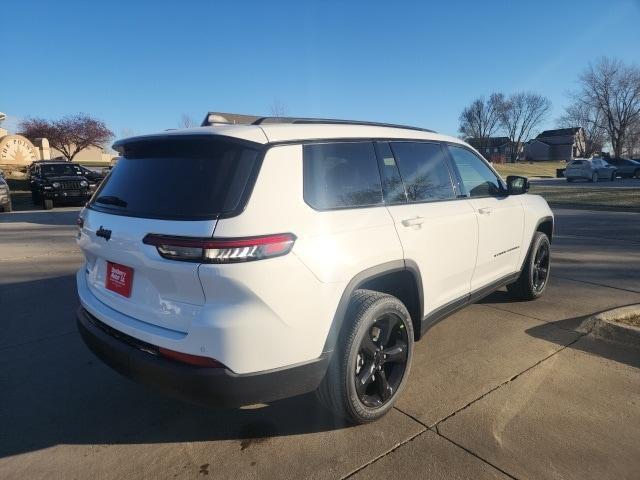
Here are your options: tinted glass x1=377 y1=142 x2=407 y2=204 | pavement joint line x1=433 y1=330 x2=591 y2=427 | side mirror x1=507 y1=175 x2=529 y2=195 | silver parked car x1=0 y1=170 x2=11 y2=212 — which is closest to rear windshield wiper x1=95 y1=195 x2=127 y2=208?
tinted glass x1=377 y1=142 x2=407 y2=204

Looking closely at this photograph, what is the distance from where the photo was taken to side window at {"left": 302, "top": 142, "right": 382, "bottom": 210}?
2.47 m

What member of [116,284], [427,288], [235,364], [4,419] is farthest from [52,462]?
[427,288]

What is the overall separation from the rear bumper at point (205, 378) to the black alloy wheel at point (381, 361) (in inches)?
14.9

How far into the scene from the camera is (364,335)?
2582 mm

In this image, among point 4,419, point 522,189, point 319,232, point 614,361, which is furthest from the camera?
point 522,189

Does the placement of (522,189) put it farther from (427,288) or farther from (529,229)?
(427,288)

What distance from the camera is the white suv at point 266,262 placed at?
83.6 inches

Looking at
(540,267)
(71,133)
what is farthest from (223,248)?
(71,133)

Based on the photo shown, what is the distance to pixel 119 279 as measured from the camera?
8.24ft

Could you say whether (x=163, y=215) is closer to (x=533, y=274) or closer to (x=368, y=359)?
(x=368, y=359)

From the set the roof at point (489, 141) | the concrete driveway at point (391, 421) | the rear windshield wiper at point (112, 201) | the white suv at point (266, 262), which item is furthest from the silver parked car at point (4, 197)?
the roof at point (489, 141)

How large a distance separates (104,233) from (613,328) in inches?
163

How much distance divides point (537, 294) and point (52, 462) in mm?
4752

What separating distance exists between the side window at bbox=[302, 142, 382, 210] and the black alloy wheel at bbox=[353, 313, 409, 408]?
2.52 feet
